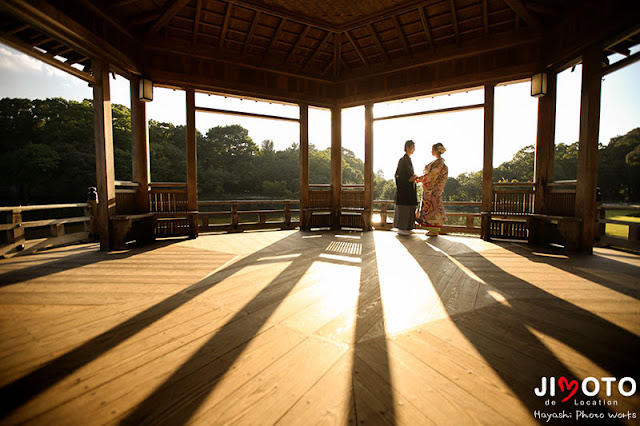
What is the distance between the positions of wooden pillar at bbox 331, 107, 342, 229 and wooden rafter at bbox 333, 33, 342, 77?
891mm

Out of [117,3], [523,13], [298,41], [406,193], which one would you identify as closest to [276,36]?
[298,41]

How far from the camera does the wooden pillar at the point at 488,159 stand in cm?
562

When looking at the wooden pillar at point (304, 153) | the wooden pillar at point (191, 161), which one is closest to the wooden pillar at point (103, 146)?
the wooden pillar at point (191, 161)

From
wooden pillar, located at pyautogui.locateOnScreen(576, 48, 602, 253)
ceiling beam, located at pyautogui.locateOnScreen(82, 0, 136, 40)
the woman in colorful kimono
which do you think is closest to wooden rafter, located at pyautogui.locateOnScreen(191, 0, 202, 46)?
ceiling beam, located at pyautogui.locateOnScreen(82, 0, 136, 40)

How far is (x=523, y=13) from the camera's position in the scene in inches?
186

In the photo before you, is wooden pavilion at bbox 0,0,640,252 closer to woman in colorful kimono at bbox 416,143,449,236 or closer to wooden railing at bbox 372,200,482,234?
wooden railing at bbox 372,200,482,234

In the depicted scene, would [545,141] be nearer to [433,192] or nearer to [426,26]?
[433,192]

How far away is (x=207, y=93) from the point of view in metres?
6.30

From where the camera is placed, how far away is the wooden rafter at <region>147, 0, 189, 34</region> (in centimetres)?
476

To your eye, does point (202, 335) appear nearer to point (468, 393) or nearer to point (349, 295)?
point (349, 295)

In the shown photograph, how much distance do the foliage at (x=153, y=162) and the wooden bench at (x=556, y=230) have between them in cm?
1238

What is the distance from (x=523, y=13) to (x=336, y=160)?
14.7ft

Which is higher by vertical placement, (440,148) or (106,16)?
(106,16)

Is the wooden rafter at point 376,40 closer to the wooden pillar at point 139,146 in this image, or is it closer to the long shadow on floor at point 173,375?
the wooden pillar at point 139,146
